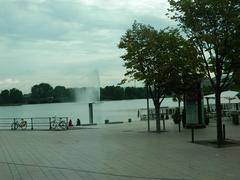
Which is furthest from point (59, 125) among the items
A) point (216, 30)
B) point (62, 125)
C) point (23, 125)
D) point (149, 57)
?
point (216, 30)

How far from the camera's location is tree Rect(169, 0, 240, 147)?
1928 cm

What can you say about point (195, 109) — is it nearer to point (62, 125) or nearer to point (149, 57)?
point (149, 57)

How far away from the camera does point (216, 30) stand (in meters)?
19.8

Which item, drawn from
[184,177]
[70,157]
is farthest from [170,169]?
[70,157]

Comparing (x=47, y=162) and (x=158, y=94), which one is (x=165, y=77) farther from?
(x=47, y=162)

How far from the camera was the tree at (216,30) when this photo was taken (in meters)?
19.3

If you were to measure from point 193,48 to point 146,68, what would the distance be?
990 centimetres

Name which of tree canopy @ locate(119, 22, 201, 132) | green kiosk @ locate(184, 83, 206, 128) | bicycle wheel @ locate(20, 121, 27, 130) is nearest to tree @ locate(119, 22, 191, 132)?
tree canopy @ locate(119, 22, 201, 132)

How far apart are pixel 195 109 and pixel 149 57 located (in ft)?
16.3

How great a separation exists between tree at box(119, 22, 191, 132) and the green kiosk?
6.86 ft

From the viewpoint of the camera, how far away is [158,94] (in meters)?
30.9

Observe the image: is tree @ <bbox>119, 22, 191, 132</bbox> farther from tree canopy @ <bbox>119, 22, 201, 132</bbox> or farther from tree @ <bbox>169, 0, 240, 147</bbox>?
tree @ <bbox>169, 0, 240, 147</bbox>

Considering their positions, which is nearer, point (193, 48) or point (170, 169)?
point (170, 169)

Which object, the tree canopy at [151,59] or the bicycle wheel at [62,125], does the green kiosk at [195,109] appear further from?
the bicycle wheel at [62,125]
